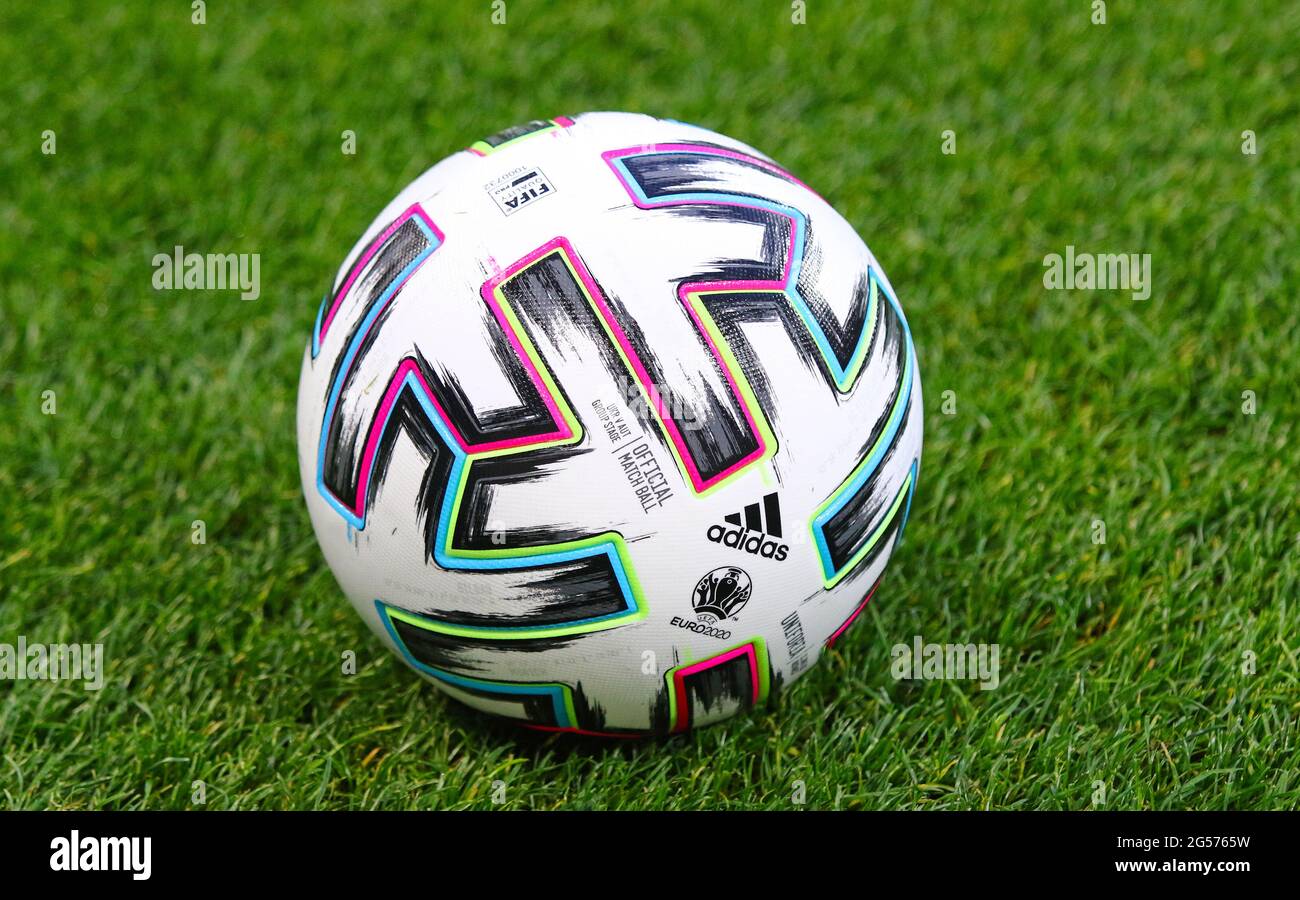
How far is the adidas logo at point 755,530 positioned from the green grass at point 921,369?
0.67 m

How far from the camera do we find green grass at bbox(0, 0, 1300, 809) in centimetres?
301

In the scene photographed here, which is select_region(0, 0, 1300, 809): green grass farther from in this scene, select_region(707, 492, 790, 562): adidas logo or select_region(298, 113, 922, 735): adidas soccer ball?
select_region(707, 492, 790, 562): adidas logo

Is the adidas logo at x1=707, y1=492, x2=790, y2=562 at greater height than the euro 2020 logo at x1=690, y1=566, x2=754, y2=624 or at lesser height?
greater

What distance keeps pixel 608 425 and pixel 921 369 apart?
193 cm

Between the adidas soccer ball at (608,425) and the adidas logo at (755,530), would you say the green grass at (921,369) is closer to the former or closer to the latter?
the adidas soccer ball at (608,425)

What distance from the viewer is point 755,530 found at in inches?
98.8

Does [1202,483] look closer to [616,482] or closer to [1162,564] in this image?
[1162,564]

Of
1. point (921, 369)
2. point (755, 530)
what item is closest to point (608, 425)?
point (755, 530)

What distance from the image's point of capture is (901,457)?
9.14 ft

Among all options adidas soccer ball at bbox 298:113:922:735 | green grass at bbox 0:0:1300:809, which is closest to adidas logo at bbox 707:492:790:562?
adidas soccer ball at bbox 298:113:922:735

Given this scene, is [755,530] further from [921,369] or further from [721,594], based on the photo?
[921,369]

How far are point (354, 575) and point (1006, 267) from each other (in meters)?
2.65

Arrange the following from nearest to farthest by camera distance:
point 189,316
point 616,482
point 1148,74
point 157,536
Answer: point 616,482 < point 157,536 < point 189,316 < point 1148,74

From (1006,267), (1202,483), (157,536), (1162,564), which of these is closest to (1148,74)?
(1006,267)
